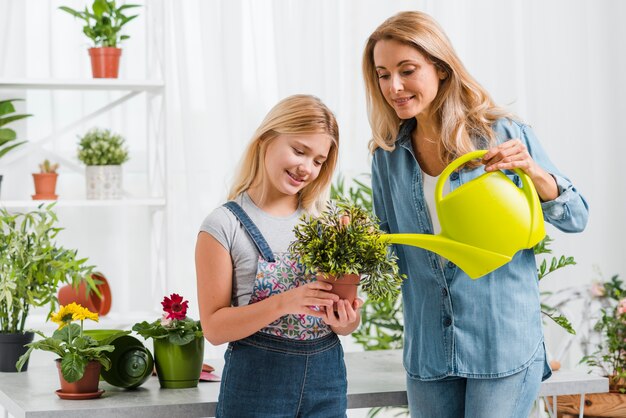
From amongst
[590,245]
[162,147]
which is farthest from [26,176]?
[590,245]

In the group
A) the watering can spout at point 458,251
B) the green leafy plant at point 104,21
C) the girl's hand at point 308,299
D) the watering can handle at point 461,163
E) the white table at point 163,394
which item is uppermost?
the green leafy plant at point 104,21

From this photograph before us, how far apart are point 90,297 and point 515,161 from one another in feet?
6.51

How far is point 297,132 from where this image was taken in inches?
68.8

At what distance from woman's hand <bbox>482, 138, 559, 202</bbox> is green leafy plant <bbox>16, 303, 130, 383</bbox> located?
35.9 inches

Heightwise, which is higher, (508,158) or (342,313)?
(508,158)

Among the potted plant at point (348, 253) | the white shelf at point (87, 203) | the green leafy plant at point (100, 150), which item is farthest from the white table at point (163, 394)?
the green leafy plant at point (100, 150)

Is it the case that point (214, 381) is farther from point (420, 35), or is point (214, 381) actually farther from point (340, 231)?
point (420, 35)

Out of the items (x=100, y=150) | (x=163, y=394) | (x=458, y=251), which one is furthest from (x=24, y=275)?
(x=458, y=251)

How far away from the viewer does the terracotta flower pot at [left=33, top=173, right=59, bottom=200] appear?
3.15 m

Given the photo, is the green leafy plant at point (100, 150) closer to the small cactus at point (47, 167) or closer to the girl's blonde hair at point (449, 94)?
the small cactus at point (47, 167)

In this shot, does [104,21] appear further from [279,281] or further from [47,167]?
[279,281]

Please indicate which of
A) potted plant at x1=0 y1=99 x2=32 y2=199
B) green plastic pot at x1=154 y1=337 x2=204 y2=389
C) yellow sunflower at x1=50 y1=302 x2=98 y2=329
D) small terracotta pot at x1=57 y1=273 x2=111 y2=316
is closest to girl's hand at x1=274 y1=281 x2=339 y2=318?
green plastic pot at x1=154 y1=337 x2=204 y2=389

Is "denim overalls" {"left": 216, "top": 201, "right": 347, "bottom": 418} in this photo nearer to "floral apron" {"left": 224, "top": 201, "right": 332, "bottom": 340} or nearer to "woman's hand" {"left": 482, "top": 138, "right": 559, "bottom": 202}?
"floral apron" {"left": 224, "top": 201, "right": 332, "bottom": 340}

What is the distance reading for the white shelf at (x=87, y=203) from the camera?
3.06 meters
